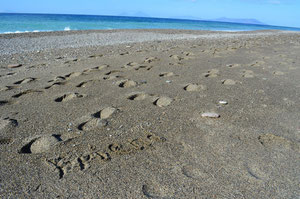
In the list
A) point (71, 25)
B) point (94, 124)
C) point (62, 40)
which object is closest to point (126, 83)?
point (94, 124)

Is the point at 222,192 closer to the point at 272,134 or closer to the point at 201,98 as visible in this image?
the point at 272,134

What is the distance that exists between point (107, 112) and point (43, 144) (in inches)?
25.9

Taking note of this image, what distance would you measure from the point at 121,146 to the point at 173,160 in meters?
0.39

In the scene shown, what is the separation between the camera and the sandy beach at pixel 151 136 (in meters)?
1.26

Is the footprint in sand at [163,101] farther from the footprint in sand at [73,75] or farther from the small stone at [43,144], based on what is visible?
the footprint in sand at [73,75]

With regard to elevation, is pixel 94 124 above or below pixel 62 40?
above

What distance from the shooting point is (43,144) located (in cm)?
166

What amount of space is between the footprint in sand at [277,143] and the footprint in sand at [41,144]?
1.51 metres

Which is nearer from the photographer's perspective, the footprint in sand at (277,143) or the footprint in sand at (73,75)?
the footprint in sand at (277,143)

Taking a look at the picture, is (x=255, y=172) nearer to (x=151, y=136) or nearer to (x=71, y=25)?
(x=151, y=136)

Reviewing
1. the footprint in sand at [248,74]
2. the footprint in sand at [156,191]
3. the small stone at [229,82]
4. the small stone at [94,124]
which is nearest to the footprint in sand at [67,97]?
the small stone at [94,124]

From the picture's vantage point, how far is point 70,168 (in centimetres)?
140

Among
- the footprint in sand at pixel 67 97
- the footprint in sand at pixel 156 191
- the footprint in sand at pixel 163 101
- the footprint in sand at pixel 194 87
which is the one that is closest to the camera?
the footprint in sand at pixel 156 191

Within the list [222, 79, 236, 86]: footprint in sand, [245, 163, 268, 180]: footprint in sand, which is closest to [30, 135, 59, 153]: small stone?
[245, 163, 268, 180]: footprint in sand
